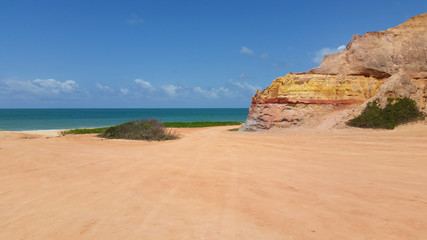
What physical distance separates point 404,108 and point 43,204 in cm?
1686

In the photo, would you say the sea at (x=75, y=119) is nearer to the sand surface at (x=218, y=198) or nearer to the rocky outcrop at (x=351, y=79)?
the rocky outcrop at (x=351, y=79)

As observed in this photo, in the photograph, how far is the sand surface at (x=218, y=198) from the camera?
3.15m

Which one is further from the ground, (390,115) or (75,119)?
(390,115)

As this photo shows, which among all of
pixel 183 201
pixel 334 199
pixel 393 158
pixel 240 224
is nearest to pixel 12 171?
pixel 183 201

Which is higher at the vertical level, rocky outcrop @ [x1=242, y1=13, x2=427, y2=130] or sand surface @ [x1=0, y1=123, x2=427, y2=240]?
Answer: rocky outcrop @ [x1=242, y1=13, x2=427, y2=130]

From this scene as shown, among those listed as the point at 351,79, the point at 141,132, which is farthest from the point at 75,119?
the point at 351,79

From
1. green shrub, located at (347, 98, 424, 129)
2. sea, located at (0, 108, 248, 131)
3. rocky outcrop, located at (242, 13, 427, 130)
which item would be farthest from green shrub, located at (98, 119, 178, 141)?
green shrub, located at (347, 98, 424, 129)

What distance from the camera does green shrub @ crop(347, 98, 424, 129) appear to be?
14.1 m

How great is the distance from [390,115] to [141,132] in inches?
524

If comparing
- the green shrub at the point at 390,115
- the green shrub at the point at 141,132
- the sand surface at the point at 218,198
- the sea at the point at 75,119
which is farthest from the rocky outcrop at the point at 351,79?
the sand surface at the point at 218,198

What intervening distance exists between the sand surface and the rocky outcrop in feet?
32.2

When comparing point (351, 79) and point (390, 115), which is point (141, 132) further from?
point (351, 79)

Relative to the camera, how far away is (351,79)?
57.9ft

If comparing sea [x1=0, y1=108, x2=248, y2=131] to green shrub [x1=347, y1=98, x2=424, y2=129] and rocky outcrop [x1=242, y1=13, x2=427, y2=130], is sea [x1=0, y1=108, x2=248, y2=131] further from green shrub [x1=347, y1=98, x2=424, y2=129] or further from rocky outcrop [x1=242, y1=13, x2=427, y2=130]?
green shrub [x1=347, y1=98, x2=424, y2=129]
